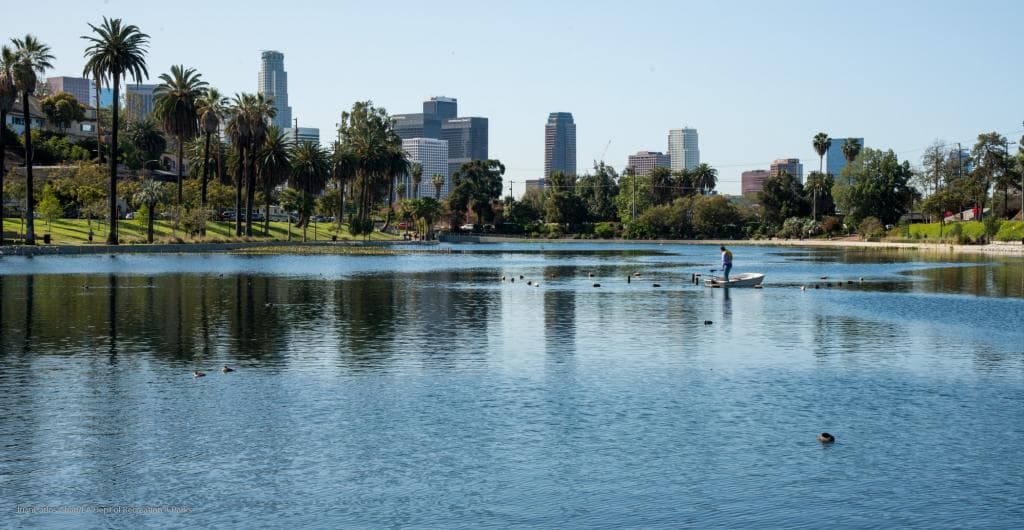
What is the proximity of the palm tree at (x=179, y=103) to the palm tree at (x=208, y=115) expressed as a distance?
1.92 m

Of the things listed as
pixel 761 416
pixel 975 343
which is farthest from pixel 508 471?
pixel 975 343

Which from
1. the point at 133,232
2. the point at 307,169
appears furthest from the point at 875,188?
the point at 133,232

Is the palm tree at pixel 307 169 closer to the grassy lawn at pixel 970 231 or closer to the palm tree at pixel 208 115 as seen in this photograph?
the palm tree at pixel 208 115

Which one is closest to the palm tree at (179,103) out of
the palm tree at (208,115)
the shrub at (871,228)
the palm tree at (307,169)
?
the palm tree at (208,115)

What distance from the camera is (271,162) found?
152m

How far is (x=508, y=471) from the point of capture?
16.6 meters

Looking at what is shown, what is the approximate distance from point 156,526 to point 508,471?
5.63m

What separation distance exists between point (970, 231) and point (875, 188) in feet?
130

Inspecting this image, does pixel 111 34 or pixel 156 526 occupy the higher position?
pixel 111 34

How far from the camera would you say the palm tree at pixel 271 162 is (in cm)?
15188

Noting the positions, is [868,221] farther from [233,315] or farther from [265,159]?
[233,315]

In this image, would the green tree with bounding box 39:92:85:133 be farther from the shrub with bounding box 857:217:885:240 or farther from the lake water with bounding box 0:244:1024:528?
the shrub with bounding box 857:217:885:240

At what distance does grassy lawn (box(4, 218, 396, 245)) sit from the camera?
349 feet

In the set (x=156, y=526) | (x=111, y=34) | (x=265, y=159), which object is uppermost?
(x=111, y=34)
